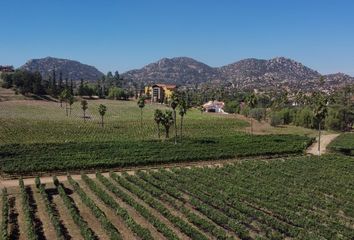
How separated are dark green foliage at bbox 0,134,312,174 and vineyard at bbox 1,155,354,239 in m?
7.44

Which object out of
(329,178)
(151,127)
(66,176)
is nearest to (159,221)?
(66,176)

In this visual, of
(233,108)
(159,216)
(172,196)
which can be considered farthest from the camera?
(233,108)

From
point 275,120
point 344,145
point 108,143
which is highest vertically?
point 275,120

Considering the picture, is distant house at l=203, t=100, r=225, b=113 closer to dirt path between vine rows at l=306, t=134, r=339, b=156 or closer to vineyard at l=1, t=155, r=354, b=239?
dirt path between vine rows at l=306, t=134, r=339, b=156

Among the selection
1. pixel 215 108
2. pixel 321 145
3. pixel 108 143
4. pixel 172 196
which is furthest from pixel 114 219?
pixel 215 108

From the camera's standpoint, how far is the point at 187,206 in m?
43.4

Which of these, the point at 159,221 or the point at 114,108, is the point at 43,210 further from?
the point at 114,108

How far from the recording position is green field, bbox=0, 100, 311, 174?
2596 inches

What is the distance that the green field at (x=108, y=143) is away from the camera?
65938mm

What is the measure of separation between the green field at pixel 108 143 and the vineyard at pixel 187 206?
904cm

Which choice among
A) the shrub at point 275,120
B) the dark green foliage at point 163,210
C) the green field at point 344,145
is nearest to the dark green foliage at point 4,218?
the dark green foliage at point 163,210

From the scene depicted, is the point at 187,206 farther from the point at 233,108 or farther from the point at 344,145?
the point at 233,108

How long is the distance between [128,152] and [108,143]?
858 centimetres

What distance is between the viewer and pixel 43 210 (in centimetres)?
4203
